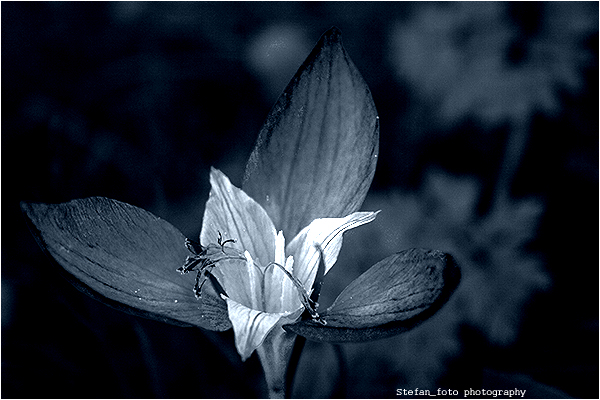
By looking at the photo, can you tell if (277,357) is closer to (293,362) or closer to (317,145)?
(293,362)

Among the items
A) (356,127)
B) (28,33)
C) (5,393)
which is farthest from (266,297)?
(28,33)

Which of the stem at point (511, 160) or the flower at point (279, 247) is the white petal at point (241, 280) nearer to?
the flower at point (279, 247)

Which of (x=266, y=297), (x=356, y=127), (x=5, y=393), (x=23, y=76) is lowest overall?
(x=5, y=393)

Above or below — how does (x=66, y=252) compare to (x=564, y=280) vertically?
above

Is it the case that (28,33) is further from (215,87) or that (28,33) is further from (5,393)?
(5,393)

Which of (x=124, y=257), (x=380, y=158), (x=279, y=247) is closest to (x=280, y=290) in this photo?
(x=279, y=247)

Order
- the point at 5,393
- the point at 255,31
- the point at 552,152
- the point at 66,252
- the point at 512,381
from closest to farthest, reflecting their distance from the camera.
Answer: the point at 66,252
the point at 512,381
the point at 5,393
the point at 552,152
the point at 255,31

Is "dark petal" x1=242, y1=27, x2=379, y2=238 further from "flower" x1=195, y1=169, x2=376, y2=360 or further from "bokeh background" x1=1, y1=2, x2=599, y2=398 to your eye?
"bokeh background" x1=1, y1=2, x2=599, y2=398
